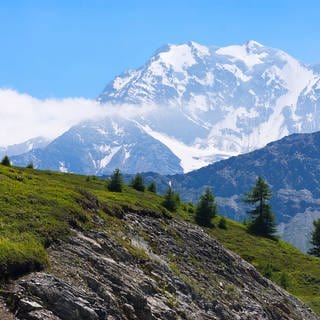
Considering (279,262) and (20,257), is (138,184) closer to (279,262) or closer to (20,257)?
(279,262)

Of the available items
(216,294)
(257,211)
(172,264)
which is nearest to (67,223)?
(172,264)

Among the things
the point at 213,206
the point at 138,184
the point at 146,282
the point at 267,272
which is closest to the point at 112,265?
the point at 146,282

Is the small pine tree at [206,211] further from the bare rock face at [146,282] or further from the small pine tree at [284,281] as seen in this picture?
the bare rock face at [146,282]

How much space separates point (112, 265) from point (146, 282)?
7.76 feet

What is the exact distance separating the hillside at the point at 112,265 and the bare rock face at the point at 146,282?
58mm

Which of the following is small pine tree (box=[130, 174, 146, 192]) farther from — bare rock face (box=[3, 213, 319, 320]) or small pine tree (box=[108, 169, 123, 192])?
bare rock face (box=[3, 213, 319, 320])

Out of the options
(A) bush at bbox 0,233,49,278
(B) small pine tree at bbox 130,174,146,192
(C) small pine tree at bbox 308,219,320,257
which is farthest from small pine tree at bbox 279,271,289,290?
(C) small pine tree at bbox 308,219,320,257

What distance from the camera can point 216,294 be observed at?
45.8 meters

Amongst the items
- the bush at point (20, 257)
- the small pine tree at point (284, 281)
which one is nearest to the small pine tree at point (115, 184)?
the small pine tree at point (284, 281)

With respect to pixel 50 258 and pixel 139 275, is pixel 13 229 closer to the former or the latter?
pixel 50 258

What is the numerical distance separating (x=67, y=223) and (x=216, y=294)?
12.8m

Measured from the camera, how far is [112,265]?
37094 millimetres

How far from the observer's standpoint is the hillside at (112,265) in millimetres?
30578

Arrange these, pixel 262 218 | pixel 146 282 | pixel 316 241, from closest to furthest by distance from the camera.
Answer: pixel 146 282
pixel 262 218
pixel 316 241
